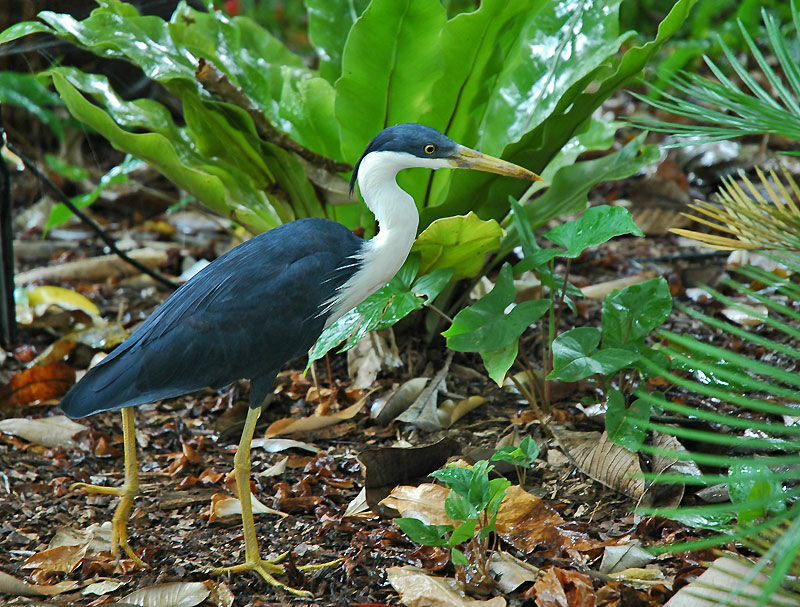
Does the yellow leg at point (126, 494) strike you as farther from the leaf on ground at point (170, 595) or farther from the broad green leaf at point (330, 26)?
the broad green leaf at point (330, 26)

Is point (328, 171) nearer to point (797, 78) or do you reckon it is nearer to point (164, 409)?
point (164, 409)

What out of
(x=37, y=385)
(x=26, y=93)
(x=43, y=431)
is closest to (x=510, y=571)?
(x=43, y=431)

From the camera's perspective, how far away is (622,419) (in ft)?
7.68

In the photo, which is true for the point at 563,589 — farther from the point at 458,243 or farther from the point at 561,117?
the point at 561,117

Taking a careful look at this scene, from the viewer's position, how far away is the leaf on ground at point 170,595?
6.75ft

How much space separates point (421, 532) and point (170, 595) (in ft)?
2.19

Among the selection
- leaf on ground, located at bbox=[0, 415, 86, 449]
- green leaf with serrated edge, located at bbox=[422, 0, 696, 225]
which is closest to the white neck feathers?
green leaf with serrated edge, located at bbox=[422, 0, 696, 225]

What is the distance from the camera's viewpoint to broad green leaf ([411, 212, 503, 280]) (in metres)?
2.54

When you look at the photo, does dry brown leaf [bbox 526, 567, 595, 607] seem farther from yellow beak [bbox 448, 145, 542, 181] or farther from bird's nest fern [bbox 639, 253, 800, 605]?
yellow beak [bbox 448, 145, 542, 181]

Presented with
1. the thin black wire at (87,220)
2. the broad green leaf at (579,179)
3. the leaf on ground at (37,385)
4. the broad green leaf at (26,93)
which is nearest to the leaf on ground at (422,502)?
the broad green leaf at (579,179)

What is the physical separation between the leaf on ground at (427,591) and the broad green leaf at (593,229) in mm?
954

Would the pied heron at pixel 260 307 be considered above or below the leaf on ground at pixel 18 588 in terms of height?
above

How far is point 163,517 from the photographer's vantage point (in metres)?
2.56

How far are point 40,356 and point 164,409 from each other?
64 centimetres
